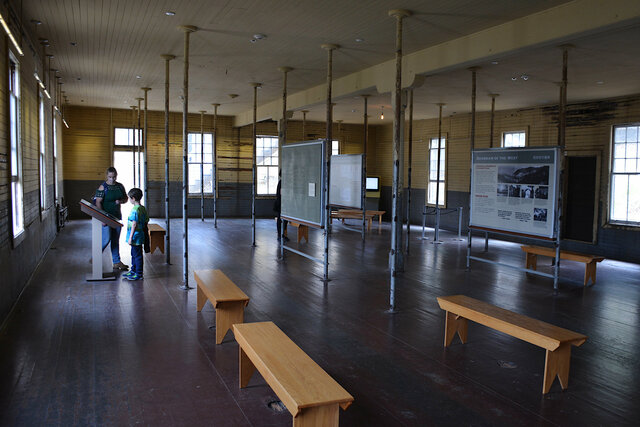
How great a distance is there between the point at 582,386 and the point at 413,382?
131cm

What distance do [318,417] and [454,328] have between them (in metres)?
2.44

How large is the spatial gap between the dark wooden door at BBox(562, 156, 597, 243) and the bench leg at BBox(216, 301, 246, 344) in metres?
9.09

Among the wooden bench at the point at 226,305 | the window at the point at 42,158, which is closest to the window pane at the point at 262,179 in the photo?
the window at the point at 42,158

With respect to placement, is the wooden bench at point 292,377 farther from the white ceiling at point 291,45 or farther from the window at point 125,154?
the window at point 125,154

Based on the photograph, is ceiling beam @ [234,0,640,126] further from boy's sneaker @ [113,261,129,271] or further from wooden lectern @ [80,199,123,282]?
boy's sneaker @ [113,261,129,271]

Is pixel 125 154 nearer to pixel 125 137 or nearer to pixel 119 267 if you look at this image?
pixel 125 137

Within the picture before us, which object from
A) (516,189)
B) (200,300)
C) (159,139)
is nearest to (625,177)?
(516,189)

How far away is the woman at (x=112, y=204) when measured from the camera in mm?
7289

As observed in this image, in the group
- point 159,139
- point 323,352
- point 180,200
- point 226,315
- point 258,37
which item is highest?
point 258,37

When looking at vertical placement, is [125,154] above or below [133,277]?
above

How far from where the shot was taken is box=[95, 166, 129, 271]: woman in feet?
23.9

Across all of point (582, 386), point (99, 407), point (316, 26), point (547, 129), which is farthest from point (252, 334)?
point (547, 129)

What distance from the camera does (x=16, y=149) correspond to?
6012mm

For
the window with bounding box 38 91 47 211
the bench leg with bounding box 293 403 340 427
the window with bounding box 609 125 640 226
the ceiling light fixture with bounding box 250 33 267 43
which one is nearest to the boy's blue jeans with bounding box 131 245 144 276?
the window with bounding box 38 91 47 211
